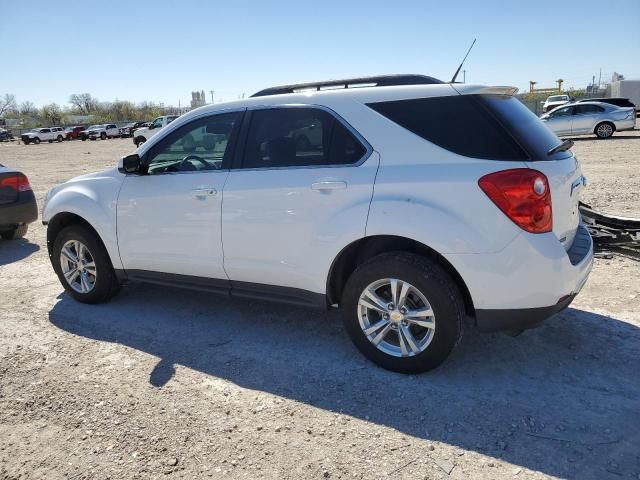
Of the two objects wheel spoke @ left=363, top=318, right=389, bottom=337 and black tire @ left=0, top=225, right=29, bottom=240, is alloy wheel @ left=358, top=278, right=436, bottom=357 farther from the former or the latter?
black tire @ left=0, top=225, right=29, bottom=240

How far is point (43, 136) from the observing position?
53000mm

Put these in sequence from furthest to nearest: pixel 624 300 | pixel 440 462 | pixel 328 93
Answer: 1. pixel 624 300
2. pixel 328 93
3. pixel 440 462

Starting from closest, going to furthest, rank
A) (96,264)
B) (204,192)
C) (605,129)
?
(204,192) < (96,264) < (605,129)

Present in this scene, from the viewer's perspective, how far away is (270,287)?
3834 millimetres

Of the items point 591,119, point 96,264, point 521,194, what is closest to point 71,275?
point 96,264

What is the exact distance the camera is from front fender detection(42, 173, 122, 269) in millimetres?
4543

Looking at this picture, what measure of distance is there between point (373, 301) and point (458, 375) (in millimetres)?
749

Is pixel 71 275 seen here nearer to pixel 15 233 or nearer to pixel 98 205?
pixel 98 205

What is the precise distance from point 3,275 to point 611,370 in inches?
255

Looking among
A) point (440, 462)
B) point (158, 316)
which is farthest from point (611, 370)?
point (158, 316)

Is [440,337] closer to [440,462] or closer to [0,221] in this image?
[440,462]

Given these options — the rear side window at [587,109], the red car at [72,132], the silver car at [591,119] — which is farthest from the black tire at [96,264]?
the red car at [72,132]

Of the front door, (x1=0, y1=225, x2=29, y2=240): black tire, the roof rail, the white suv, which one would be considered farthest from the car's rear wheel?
the front door

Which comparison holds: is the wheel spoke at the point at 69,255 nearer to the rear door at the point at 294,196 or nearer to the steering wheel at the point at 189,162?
the steering wheel at the point at 189,162
